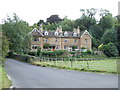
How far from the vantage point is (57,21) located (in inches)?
3910

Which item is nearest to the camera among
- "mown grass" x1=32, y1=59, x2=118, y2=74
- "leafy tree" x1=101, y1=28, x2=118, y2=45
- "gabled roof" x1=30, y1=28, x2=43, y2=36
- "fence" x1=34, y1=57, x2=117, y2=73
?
"mown grass" x1=32, y1=59, x2=118, y2=74

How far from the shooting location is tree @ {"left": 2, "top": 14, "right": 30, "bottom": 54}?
5116cm

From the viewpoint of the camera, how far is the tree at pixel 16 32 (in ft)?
168

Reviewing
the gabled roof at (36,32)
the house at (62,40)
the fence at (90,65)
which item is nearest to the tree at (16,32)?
the gabled roof at (36,32)

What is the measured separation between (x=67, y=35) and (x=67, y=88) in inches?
2219

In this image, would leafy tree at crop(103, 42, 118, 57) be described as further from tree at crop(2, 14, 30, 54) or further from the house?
tree at crop(2, 14, 30, 54)

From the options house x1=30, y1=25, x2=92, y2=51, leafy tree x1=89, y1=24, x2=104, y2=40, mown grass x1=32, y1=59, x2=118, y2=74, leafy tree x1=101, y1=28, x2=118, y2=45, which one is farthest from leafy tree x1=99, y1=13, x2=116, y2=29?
mown grass x1=32, y1=59, x2=118, y2=74

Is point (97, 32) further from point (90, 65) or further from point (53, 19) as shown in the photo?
point (90, 65)

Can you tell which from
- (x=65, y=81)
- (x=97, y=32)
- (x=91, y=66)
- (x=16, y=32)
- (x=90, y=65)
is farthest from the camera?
(x=97, y=32)

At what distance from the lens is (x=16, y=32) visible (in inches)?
2050

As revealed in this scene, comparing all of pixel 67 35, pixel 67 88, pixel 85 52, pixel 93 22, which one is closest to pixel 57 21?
pixel 93 22

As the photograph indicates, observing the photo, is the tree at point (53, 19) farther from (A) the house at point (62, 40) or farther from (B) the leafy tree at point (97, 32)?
(A) the house at point (62, 40)

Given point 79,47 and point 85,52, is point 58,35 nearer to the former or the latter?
point 79,47

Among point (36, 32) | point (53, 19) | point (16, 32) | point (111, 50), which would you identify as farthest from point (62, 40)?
point (53, 19)
